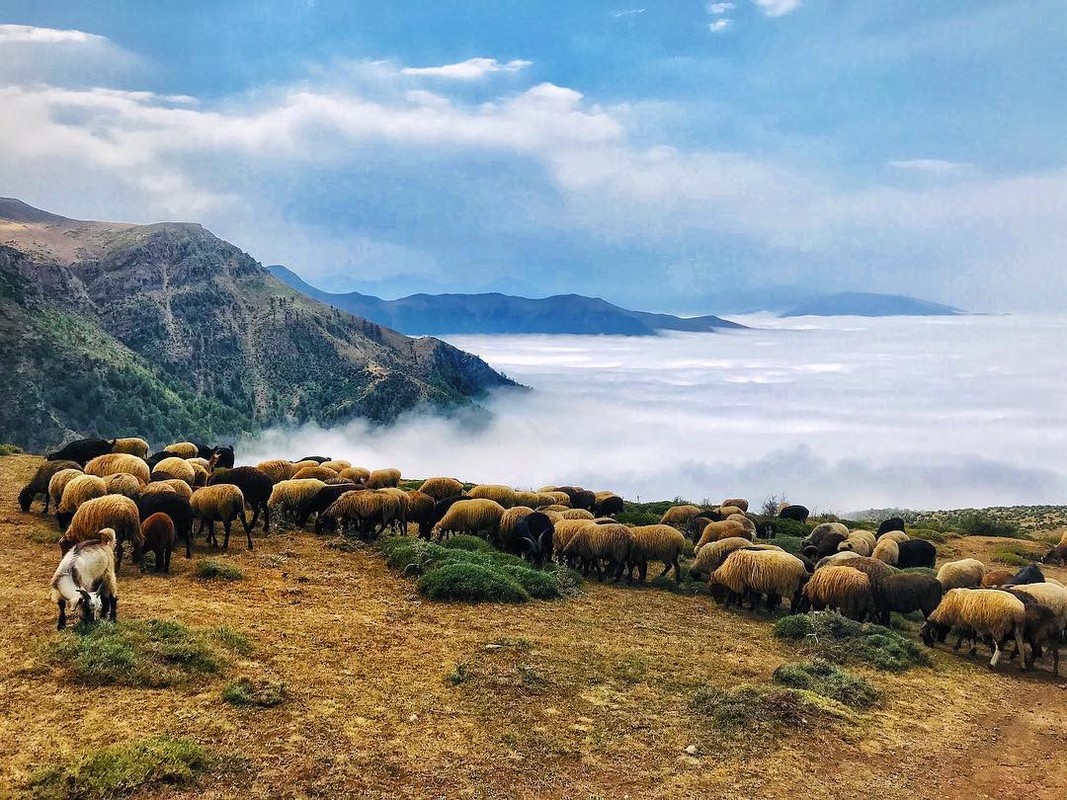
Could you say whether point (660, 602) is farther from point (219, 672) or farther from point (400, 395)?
point (400, 395)

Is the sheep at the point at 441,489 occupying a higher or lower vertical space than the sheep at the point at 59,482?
lower

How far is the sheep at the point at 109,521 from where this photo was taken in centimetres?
1276

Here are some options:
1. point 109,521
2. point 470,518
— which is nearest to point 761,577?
point 470,518

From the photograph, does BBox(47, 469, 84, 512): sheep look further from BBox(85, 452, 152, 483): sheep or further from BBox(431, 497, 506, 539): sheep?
BBox(431, 497, 506, 539): sheep

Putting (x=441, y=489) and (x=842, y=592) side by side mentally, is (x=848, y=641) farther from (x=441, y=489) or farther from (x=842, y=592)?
(x=441, y=489)

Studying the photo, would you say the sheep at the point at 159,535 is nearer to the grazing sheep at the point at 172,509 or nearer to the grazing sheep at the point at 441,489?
the grazing sheep at the point at 172,509

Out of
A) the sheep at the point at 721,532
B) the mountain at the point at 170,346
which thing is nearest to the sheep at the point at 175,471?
the sheep at the point at 721,532

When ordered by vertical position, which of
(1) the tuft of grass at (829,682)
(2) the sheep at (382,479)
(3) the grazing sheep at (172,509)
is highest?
(3) the grazing sheep at (172,509)

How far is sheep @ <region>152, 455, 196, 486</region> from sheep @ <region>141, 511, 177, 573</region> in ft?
21.9

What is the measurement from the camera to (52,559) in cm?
1380

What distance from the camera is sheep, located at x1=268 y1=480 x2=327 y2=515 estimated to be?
20594mm

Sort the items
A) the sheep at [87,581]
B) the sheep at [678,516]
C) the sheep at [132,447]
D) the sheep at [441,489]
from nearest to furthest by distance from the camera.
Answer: the sheep at [87,581] → the sheep at [132,447] → the sheep at [441,489] → the sheep at [678,516]

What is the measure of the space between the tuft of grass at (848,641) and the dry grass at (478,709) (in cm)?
34

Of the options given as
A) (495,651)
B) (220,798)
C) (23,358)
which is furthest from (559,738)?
(23,358)
